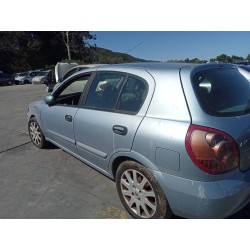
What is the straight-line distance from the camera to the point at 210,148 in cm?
229

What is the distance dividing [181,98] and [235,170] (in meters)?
0.74

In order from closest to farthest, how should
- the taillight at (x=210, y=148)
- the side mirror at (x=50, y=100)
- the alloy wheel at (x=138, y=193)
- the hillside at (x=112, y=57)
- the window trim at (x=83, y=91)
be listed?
the taillight at (x=210, y=148) < the alloy wheel at (x=138, y=193) < the window trim at (x=83, y=91) < the side mirror at (x=50, y=100) < the hillside at (x=112, y=57)

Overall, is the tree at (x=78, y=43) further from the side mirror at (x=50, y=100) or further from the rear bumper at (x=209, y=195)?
the rear bumper at (x=209, y=195)

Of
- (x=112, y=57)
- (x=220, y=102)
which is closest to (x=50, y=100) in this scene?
(x=220, y=102)

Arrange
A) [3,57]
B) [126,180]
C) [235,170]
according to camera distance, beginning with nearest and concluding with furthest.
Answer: [235,170] → [126,180] → [3,57]

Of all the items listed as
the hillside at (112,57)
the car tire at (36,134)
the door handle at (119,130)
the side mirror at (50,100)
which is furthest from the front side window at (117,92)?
the car tire at (36,134)

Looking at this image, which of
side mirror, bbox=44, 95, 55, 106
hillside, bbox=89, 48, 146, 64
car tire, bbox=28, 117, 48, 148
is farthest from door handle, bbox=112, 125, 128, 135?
car tire, bbox=28, 117, 48, 148

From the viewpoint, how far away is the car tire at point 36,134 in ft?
16.7

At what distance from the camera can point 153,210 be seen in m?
2.75

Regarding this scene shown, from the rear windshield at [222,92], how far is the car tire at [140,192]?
82 centimetres

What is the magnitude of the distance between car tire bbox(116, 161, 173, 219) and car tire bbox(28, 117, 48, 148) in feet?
8.11

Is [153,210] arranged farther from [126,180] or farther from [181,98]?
[181,98]

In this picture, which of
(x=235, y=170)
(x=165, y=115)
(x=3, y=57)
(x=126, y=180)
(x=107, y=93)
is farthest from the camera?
(x=3, y=57)
